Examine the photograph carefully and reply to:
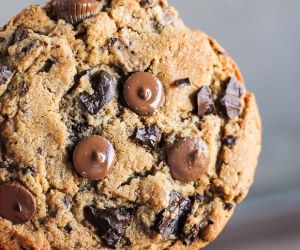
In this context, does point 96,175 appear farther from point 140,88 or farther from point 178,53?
point 178,53

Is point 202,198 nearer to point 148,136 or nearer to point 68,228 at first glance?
point 148,136

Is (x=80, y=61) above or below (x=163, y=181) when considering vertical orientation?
above

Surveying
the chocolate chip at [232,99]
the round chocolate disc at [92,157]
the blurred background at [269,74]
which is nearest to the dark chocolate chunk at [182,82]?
the chocolate chip at [232,99]

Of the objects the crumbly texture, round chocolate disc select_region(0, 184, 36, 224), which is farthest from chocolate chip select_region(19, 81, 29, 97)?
round chocolate disc select_region(0, 184, 36, 224)

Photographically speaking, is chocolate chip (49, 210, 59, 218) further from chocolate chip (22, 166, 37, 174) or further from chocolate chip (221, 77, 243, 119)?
chocolate chip (221, 77, 243, 119)

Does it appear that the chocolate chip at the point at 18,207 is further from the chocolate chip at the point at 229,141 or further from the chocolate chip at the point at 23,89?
the chocolate chip at the point at 229,141

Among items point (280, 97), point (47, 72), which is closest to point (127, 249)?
point (47, 72)
